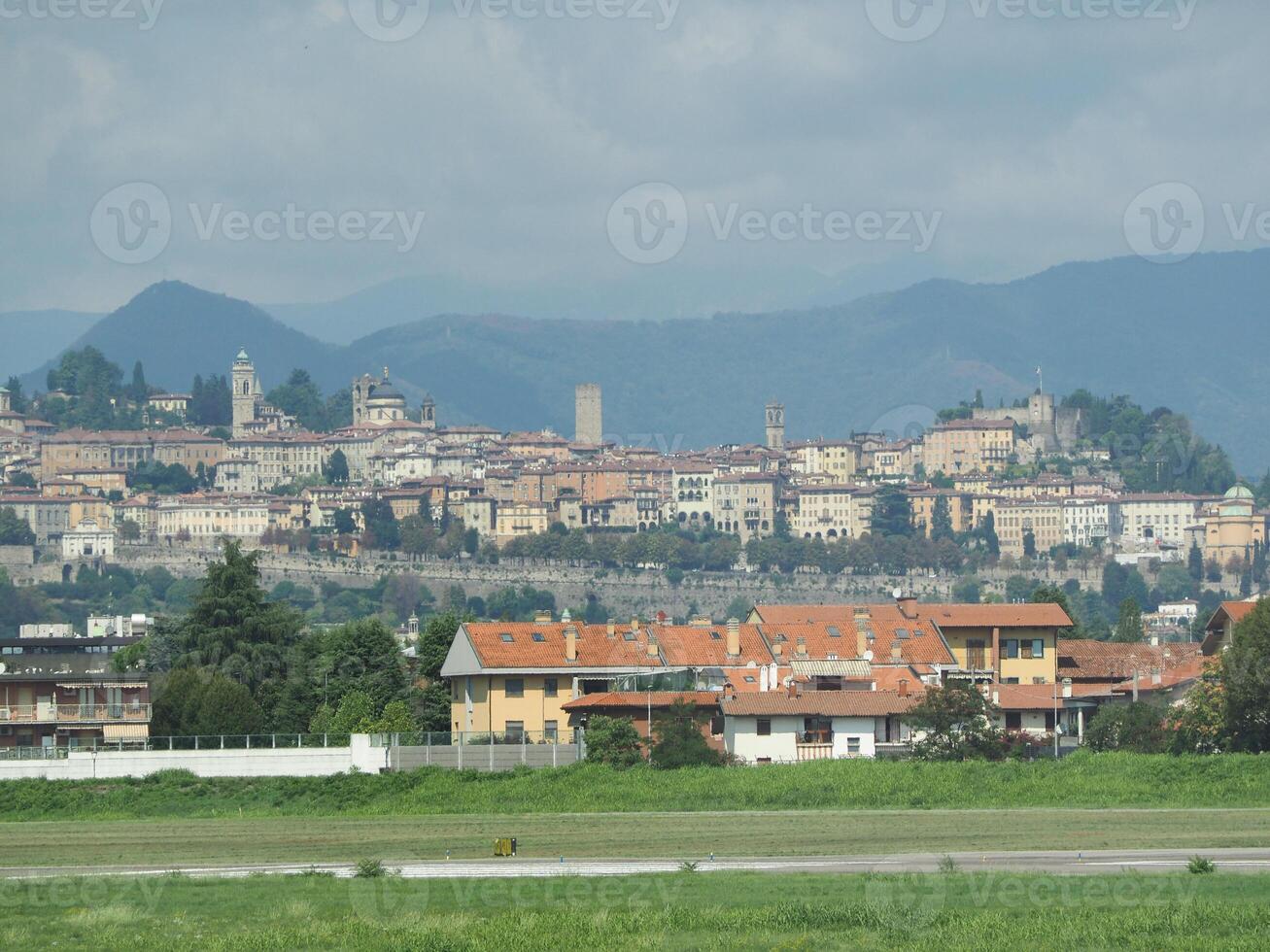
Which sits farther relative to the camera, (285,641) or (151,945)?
(285,641)

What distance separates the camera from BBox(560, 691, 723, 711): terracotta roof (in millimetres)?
52594

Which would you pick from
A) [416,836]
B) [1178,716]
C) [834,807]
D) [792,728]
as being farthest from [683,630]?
[416,836]

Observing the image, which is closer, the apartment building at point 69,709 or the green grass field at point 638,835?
the green grass field at point 638,835

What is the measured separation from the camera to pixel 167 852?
36.4 metres

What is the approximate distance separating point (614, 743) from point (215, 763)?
325 inches

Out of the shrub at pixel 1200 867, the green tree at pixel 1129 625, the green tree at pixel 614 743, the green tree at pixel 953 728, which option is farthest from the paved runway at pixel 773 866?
the green tree at pixel 1129 625

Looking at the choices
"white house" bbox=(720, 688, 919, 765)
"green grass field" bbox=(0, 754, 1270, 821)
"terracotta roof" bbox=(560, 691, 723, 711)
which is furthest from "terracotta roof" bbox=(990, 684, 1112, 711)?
"green grass field" bbox=(0, 754, 1270, 821)

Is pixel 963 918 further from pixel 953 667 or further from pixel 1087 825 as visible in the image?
pixel 953 667

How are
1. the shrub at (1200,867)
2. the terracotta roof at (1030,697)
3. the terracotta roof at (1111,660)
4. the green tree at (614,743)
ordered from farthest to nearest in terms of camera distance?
1. the terracotta roof at (1111,660)
2. the terracotta roof at (1030,697)
3. the green tree at (614,743)
4. the shrub at (1200,867)

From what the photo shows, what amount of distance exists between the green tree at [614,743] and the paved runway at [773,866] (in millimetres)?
14395

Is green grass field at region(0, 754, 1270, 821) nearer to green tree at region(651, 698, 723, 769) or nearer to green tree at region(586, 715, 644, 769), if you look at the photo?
green tree at region(651, 698, 723, 769)

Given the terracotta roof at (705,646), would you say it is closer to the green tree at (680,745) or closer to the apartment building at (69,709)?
the green tree at (680,745)

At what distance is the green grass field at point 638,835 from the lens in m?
34.7

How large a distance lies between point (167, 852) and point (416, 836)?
3835 mm
